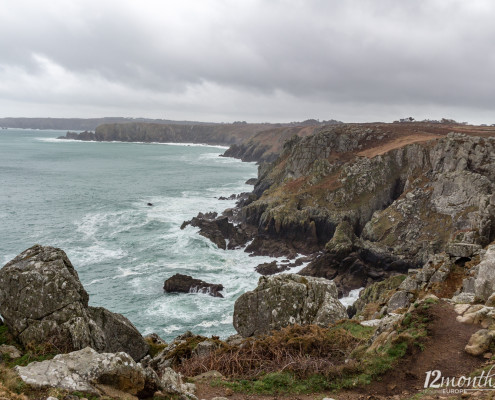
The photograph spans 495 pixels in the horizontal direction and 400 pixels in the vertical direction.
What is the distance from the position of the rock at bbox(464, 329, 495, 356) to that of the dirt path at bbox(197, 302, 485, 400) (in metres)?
0.16

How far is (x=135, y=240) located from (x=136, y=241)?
428 millimetres

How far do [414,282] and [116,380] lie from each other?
17832 millimetres

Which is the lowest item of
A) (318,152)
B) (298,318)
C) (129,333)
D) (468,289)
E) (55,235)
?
(55,235)

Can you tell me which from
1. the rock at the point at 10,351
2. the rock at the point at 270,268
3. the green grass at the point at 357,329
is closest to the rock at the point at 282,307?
the green grass at the point at 357,329

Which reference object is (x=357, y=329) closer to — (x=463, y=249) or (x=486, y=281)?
(x=486, y=281)

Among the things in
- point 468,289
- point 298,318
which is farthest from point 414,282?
point 298,318

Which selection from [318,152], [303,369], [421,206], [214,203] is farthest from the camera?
[214,203]

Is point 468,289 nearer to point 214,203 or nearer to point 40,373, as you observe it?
point 40,373

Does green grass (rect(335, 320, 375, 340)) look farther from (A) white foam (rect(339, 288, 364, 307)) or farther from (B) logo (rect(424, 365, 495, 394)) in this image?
(A) white foam (rect(339, 288, 364, 307))

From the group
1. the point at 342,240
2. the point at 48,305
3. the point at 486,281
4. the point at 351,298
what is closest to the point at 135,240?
the point at 342,240

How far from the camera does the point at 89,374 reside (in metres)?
8.02

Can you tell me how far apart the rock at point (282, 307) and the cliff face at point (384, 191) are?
48.2 ft

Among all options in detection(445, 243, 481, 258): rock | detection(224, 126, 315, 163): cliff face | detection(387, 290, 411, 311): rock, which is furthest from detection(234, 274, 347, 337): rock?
detection(224, 126, 315, 163): cliff face

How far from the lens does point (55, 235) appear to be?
47344mm
